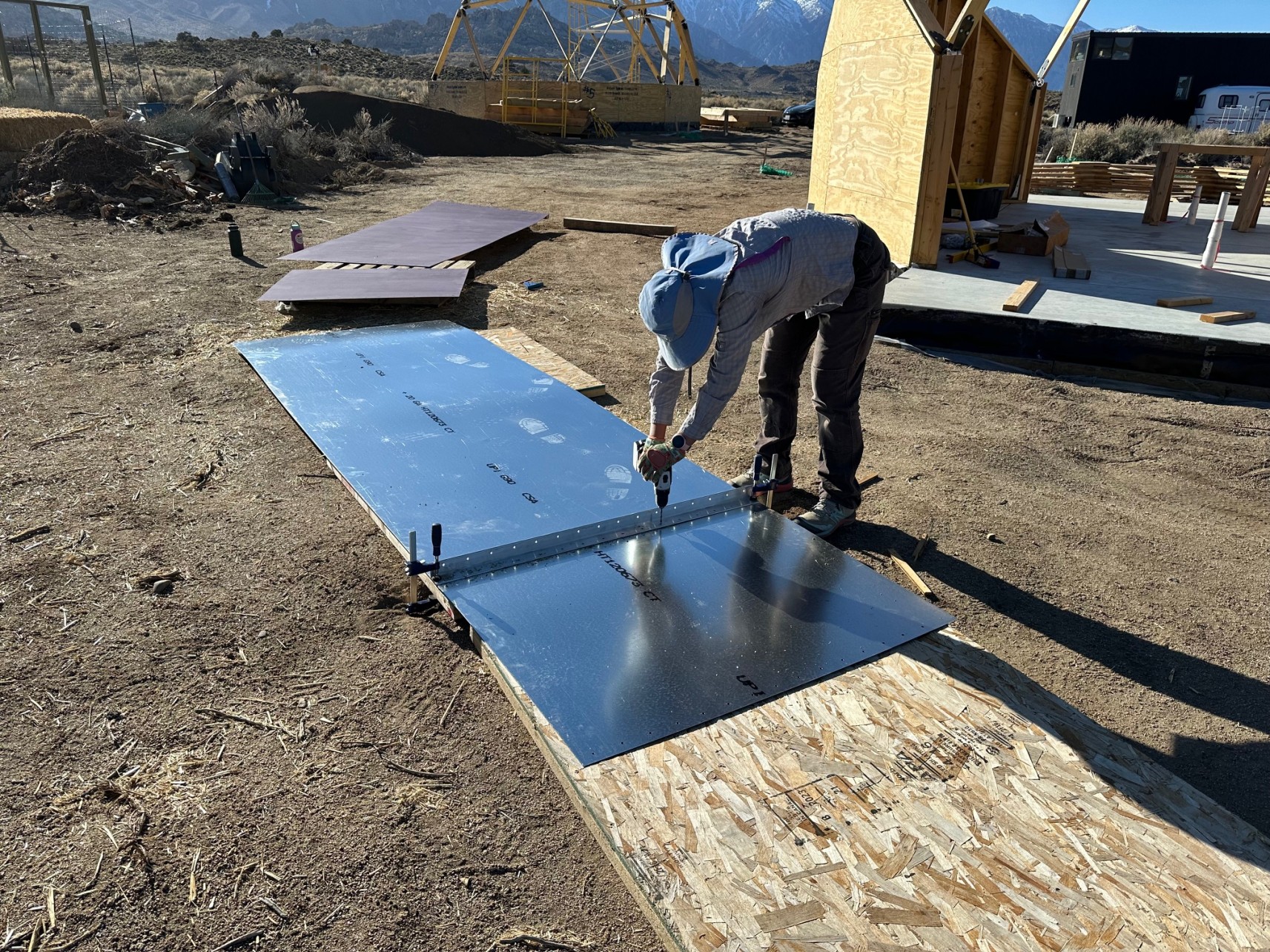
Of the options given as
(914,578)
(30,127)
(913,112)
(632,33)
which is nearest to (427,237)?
(913,112)

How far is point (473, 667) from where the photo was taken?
3.14 m

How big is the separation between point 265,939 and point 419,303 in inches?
241

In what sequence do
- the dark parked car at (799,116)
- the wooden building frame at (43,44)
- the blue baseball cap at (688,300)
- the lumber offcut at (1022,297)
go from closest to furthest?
the blue baseball cap at (688,300)
the lumber offcut at (1022,297)
the wooden building frame at (43,44)
the dark parked car at (799,116)

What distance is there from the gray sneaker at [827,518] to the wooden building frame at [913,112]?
515cm

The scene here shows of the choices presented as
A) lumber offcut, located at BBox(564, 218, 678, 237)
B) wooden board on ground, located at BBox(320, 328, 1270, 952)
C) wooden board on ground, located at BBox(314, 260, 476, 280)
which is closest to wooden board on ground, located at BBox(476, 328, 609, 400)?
wooden board on ground, located at BBox(314, 260, 476, 280)

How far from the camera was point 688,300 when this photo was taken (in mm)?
2891

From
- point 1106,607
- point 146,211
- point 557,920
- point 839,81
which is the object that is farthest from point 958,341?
point 146,211

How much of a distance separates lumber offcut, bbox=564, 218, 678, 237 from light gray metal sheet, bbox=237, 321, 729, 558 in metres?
5.39

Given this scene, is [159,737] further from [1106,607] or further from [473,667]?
[1106,607]

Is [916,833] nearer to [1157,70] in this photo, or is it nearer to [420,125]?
[420,125]

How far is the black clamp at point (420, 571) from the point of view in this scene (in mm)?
3121

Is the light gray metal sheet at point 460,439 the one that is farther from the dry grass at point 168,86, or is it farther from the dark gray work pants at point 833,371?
the dry grass at point 168,86

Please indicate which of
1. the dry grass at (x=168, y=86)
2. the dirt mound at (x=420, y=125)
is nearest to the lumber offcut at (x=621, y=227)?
the dirt mound at (x=420, y=125)

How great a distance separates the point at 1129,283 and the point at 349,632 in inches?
298
